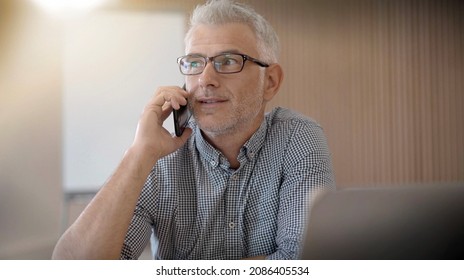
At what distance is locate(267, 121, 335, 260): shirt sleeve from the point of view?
95cm

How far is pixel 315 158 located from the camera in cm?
104

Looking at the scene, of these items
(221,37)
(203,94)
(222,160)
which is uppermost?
(221,37)

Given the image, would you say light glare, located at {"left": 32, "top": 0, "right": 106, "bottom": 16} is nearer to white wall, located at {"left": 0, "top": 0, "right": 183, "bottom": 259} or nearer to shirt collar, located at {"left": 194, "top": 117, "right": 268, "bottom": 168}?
white wall, located at {"left": 0, "top": 0, "right": 183, "bottom": 259}

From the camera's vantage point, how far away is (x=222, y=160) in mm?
1112

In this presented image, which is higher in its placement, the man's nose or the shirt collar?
the man's nose

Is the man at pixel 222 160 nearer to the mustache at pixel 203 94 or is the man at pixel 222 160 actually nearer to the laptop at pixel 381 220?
the mustache at pixel 203 94

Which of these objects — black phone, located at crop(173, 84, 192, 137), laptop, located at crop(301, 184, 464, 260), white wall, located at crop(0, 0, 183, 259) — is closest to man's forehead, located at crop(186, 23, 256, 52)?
black phone, located at crop(173, 84, 192, 137)

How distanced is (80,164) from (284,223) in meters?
0.50

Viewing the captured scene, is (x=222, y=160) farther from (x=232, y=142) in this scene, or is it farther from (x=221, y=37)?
(x=221, y=37)

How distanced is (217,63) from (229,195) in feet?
0.91

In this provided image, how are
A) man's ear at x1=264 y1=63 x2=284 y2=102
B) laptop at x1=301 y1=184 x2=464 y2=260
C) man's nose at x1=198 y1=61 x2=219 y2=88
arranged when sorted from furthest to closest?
man's ear at x1=264 y1=63 x2=284 y2=102, man's nose at x1=198 y1=61 x2=219 y2=88, laptop at x1=301 y1=184 x2=464 y2=260

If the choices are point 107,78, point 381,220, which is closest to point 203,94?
point 107,78

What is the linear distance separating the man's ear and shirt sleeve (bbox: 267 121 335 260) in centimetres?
13

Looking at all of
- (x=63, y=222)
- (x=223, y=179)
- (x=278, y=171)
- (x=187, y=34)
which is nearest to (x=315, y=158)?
(x=278, y=171)
